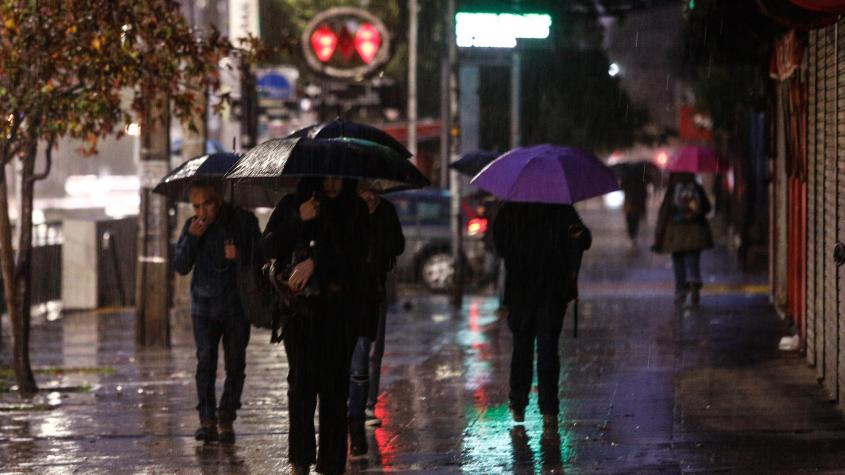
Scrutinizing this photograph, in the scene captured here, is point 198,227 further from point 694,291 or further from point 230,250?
point 694,291

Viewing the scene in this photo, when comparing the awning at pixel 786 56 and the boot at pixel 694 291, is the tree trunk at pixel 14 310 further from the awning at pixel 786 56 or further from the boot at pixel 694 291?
the boot at pixel 694 291

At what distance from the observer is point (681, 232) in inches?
709

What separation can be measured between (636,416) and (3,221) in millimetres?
5532

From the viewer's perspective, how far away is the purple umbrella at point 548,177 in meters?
10.0

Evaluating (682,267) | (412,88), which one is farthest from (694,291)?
(412,88)

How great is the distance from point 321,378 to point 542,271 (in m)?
2.70

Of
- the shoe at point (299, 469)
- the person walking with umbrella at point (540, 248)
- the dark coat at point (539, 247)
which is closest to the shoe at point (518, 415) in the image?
the person walking with umbrella at point (540, 248)

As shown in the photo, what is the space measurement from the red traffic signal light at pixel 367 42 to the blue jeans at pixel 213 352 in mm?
15209

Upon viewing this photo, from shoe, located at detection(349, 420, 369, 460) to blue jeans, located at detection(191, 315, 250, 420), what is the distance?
1070 mm

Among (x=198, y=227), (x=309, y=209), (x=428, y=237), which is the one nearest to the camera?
(x=309, y=209)

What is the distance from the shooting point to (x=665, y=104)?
223ft

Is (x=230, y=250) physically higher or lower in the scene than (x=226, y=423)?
higher

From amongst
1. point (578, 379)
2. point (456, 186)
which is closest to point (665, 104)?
point (456, 186)

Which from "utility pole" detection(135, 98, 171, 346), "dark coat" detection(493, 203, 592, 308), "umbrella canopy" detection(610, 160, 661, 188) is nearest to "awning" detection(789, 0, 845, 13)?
"dark coat" detection(493, 203, 592, 308)
